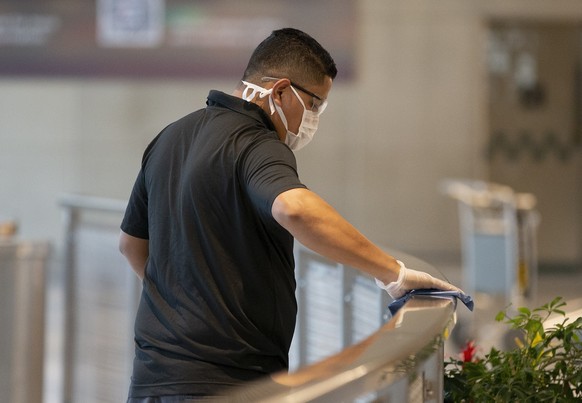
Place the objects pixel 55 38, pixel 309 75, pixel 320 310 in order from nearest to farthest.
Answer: pixel 309 75, pixel 320 310, pixel 55 38

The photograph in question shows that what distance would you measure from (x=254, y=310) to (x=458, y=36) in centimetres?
1028

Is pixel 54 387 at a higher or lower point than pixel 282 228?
lower

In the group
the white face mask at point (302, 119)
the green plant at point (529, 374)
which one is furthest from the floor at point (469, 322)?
the green plant at point (529, 374)

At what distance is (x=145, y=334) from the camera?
269 centimetres

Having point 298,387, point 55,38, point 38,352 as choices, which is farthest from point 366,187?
point 298,387

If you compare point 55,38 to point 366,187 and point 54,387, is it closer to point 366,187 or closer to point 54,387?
point 366,187

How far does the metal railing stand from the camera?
1562 mm

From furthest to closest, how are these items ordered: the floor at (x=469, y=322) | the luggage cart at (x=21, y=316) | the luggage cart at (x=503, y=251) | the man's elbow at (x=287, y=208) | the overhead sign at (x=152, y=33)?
the overhead sign at (x=152, y=33) < the luggage cart at (x=503, y=251) < the floor at (x=469, y=322) < the luggage cart at (x=21, y=316) < the man's elbow at (x=287, y=208)

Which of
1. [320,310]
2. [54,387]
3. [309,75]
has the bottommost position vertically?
[54,387]

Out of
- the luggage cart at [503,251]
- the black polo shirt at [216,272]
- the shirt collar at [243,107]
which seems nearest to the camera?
the black polo shirt at [216,272]

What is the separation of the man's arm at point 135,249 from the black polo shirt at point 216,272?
0.33m

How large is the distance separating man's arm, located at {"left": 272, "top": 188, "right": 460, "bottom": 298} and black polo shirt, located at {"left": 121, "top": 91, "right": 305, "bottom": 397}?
13 centimetres

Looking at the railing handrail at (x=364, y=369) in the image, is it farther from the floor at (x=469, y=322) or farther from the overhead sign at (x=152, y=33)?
the overhead sign at (x=152, y=33)

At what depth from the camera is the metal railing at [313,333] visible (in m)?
1.56
